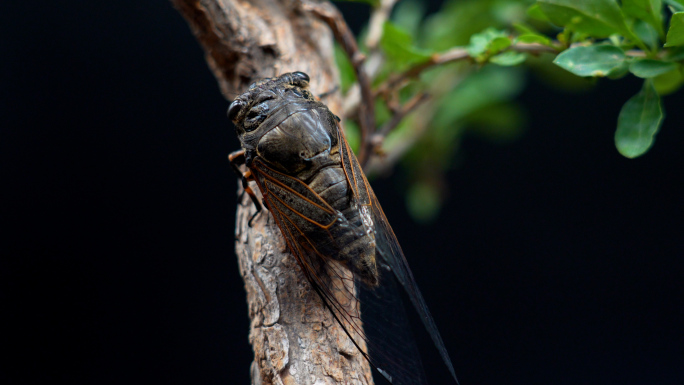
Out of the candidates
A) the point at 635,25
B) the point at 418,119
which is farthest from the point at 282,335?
the point at 418,119

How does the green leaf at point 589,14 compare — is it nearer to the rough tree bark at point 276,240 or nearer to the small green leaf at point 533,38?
the small green leaf at point 533,38

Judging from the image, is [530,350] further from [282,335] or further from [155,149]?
[155,149]

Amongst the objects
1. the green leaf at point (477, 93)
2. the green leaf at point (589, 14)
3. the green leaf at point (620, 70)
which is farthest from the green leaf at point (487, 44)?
the green leaf at point (477, 93)

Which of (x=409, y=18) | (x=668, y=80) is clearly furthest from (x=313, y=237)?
(x=409, y=18)

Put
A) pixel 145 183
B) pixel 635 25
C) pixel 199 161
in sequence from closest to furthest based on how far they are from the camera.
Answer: pixel 635 25 < pixel 145 183 < pixel 199 161

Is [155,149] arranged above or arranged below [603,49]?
above

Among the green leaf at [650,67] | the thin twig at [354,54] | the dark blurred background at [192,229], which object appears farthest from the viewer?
the dark blurred background at [192,229]

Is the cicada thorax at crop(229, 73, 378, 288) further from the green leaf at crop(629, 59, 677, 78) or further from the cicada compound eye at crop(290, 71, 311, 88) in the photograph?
the green leaf at crop(629, 59, 677, 78)

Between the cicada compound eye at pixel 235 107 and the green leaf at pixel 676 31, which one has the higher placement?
the cicada compound eye at pixel 235 107

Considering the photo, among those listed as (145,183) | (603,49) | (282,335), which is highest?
(145,183)
